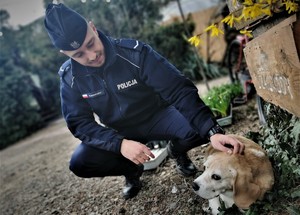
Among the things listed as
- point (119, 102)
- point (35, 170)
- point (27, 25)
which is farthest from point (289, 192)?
point (27, 25)

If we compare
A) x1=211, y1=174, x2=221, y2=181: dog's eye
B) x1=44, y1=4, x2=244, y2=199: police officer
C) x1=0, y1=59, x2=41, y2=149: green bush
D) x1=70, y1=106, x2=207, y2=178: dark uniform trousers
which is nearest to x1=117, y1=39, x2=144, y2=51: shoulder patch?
x1=44, y1=4, x2=244, y2=199: police officer

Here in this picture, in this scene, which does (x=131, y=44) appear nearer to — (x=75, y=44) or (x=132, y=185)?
(x=75, y=44)

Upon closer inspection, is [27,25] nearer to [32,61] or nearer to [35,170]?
[32,61]

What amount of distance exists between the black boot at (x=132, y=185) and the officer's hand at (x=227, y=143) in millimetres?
1291

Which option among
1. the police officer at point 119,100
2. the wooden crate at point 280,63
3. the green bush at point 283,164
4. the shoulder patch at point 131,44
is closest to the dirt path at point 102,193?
the police officer at point 119,100

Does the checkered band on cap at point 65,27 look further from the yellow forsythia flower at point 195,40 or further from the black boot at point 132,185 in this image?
the black boot at point 132,185

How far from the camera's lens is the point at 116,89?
2748 millimetres

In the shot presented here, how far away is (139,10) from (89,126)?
10779 millimetres

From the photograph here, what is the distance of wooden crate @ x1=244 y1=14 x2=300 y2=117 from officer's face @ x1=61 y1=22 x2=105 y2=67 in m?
1.24

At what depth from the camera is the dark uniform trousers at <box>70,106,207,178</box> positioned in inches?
112

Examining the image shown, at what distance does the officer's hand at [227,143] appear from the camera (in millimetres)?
1992

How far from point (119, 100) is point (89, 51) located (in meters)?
0.52

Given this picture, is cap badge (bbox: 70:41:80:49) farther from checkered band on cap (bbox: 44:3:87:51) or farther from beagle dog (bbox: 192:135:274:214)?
beagle dog (bbox: 192:135:274:214)

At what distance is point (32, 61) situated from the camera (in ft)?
56.3
